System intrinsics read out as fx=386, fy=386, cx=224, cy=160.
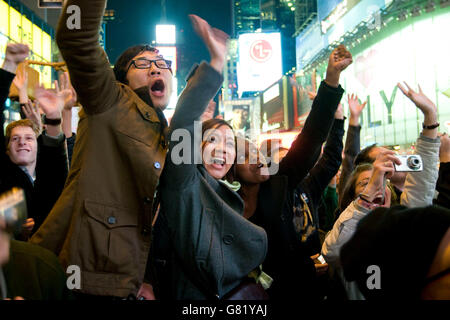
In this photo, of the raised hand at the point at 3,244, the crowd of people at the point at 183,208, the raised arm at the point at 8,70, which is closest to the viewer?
the raised hand at the point at 3,244

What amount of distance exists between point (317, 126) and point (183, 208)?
1475mm

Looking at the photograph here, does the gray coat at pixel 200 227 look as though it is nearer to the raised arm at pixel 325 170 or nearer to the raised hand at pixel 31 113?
the raised arm at pixel 325 170

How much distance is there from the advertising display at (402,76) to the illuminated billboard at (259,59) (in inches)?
485

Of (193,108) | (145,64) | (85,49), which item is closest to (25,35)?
(145,64)

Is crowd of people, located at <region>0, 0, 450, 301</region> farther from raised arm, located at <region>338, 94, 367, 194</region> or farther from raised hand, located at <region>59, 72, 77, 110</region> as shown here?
raised arm, located at <region>338, 94, 367, 194</region>

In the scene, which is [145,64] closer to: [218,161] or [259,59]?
[218,161]

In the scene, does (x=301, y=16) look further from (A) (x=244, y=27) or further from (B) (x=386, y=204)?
(A) (x=244, y=27)

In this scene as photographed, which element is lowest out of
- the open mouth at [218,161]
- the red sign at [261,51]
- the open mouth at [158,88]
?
the open mouth at [218,161]

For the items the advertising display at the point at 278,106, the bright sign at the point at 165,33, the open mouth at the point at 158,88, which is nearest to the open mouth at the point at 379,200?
the open mouth at the point at 158,88

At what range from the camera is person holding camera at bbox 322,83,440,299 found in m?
2.34

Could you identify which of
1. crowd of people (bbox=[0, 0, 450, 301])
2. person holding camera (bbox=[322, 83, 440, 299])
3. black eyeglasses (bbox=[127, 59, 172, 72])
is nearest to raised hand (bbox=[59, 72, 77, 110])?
crowd of people (bbox=[0, 0, 450, 301])

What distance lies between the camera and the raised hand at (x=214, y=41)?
1.94 m

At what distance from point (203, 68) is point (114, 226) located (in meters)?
0.91
